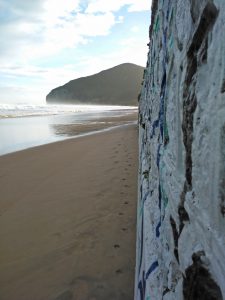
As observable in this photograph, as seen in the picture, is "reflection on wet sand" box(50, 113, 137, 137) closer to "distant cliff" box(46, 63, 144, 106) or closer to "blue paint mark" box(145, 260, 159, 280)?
"blue paint mark" box(145, 260, 159, 280)

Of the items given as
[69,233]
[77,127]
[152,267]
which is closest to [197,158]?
[152,267]

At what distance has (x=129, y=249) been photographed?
343cm

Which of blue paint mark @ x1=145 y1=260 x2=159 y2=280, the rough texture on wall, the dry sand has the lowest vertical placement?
the dry sand

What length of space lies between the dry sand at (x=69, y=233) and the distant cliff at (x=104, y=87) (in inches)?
4557

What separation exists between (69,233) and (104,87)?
145 metres

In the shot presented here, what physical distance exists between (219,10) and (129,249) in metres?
3.06

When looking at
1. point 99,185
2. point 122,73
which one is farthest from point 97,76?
point 99,185

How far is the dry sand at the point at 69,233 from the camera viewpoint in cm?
292

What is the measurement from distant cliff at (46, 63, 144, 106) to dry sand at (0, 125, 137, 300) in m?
116

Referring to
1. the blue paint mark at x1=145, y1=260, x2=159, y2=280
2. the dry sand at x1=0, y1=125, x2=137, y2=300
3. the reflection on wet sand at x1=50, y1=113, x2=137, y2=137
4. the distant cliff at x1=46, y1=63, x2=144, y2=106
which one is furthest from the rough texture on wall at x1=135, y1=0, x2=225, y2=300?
the distant cliff at x1=46, y1=63, x2=144, y2=106

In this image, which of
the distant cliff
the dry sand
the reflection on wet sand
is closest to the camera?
the dry sand

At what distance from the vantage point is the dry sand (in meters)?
2.92

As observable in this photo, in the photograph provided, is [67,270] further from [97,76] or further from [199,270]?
[97,76]

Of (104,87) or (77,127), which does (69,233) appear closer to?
(77,127)
